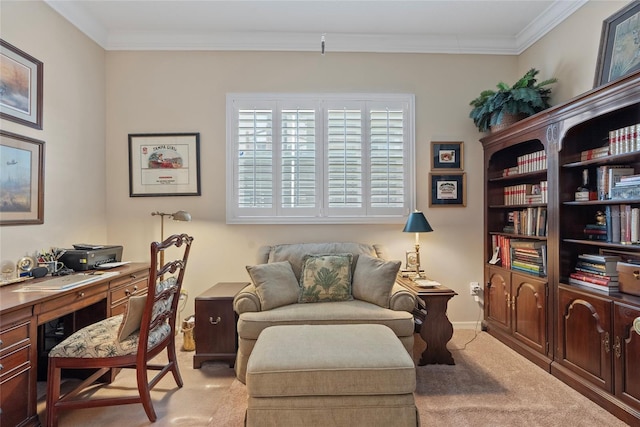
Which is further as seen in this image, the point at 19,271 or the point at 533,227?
the point at 533,227

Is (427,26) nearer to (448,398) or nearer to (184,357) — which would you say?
(448,398)

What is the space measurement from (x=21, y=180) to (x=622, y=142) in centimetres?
409

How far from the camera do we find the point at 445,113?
336 cm

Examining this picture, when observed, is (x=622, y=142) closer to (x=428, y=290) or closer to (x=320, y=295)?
(x=428, y=290)

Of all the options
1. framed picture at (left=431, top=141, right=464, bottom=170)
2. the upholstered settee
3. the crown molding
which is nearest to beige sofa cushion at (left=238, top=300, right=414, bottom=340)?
the upholstered settee

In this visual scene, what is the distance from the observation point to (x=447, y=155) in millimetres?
3357

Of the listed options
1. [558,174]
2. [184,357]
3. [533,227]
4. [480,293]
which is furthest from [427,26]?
→ [184,357]

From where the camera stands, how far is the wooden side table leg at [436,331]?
2500mm

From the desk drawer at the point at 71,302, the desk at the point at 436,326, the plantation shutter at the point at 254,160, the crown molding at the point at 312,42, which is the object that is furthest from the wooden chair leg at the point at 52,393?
the crown molding at the point at 312,42

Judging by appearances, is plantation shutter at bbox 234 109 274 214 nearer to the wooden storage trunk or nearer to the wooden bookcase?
the wooden bookcase

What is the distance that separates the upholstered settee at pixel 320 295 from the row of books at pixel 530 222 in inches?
50.0

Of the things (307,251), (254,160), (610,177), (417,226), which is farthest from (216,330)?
(610,177)

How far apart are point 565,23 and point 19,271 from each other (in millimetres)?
4772

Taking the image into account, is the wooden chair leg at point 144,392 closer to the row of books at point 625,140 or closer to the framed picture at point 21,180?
the framed picture at point 21,180
